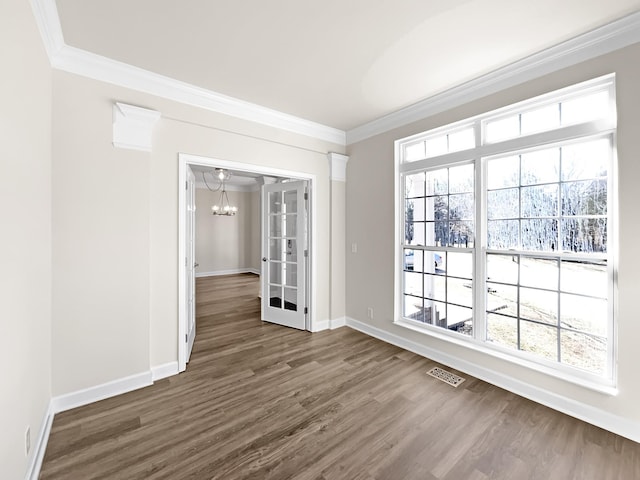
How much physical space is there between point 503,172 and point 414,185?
3.20 feet

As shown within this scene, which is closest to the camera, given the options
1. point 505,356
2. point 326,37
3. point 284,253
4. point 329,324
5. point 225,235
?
point 326,37

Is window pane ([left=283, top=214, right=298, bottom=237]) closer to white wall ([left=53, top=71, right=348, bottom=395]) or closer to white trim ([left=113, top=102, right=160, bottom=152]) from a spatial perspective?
white wall ([left=53, top=71, right=348, bottom=395])

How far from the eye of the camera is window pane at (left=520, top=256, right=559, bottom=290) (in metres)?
2.30

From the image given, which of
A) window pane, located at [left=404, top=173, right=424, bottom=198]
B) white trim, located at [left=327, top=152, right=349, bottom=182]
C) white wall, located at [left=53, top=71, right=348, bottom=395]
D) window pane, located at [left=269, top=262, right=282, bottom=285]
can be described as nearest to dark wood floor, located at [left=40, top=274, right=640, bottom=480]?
white wall, located at [left=53, top=71, right=348, bottom=395]

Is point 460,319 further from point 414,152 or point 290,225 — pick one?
point 290,225

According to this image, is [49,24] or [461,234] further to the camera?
[461,234]

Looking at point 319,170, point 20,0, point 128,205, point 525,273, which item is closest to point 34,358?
point 128,205

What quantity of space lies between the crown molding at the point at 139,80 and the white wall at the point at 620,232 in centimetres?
113

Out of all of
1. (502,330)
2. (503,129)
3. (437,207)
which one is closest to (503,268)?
(502,330)

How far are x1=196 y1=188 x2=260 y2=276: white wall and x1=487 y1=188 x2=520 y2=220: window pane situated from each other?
23.4 feet

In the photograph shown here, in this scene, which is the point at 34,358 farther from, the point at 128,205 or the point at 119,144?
the point at 119,144

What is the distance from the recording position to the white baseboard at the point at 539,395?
1.90 metres

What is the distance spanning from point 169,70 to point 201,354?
291cm

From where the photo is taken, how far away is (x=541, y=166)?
7.75ft
